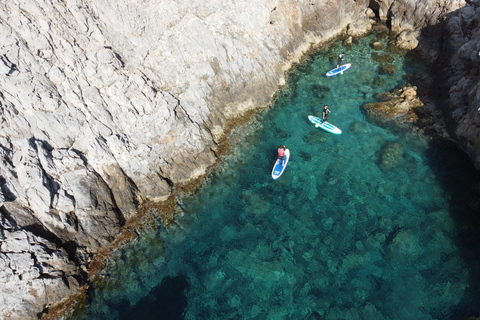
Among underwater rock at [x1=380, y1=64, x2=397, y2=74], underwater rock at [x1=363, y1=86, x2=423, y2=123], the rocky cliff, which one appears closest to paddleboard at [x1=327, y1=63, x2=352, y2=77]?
underwater rock at [x1=380, y1=64, x2=397, y2=74]

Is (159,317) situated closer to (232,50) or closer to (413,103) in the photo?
(232,50)

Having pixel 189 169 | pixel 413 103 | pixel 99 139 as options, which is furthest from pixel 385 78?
pixel 99 139

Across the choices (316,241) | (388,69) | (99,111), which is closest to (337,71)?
(388,69)

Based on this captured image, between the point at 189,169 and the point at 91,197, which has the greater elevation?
the point at 91,197

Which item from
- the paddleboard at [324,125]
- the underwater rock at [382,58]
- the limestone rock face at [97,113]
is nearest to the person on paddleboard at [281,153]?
the paddleboard at [324,125]

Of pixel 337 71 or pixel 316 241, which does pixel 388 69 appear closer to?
pixel 337 71
